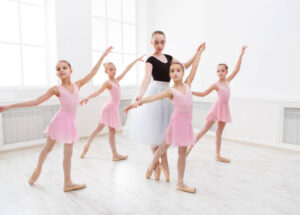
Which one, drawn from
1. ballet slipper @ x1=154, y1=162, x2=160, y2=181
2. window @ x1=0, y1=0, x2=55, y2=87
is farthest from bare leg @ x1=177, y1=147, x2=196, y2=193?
window @ x1=0, y1=0, x2=55, y2=87

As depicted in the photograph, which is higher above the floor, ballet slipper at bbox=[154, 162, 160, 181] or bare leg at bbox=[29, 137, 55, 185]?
bare leg at bbox=[29, 137, 55, 185]

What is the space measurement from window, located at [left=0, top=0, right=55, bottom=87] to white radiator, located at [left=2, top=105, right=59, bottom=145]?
437 mm

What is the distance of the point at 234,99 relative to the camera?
3.81m

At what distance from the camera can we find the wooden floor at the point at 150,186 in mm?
1863

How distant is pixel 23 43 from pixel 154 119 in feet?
8.15

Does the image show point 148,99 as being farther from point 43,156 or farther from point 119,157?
point 119,157

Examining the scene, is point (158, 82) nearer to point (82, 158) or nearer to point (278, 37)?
point (82, 158)

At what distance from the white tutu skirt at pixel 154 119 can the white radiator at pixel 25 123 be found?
6.32 ft

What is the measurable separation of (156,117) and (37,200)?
3.71 feet

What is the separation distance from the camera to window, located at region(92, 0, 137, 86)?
445cm

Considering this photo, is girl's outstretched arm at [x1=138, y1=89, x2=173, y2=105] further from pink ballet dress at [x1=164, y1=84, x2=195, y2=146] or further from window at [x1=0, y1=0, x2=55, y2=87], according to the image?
window at [x1=0, y1=0, x2=55, y2=87]

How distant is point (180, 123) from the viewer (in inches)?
80.3

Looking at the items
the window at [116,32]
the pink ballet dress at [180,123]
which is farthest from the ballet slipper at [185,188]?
the window at [116,32]

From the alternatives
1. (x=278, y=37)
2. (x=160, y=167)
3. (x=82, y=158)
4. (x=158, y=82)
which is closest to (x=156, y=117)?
(x=158, y=82)
